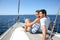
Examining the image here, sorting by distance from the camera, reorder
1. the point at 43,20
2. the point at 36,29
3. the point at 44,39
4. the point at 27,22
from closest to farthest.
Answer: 1. the point at 44,39
2. the point at 43,20
3. the point at 36,29
4. the point at 27,22

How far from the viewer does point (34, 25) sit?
5.29 m

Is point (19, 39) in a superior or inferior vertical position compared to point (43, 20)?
inferior

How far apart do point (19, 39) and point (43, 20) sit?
727 mm

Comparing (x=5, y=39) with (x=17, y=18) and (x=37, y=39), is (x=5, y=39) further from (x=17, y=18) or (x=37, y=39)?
(x=17, y=18)

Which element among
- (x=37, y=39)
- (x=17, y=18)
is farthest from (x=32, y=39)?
(x=17, y=18)

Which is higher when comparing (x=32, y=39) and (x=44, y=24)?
(x=44, y=24)

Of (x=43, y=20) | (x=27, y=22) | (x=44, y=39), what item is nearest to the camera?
(x=44, y=39)

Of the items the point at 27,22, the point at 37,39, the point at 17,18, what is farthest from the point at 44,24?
the point at 17,18

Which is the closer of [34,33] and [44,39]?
[44,39]

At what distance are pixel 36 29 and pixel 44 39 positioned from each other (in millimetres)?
1294

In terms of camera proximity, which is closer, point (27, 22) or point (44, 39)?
point (44, 39)

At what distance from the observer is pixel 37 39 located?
14.4 feet

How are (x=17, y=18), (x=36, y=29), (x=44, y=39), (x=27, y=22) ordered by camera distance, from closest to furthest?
(x=44, y=39)
(x=36, y=29)
(x=27, y=22)
(x=17, y=18)

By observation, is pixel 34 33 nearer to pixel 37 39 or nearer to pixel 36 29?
pixel 36 29
